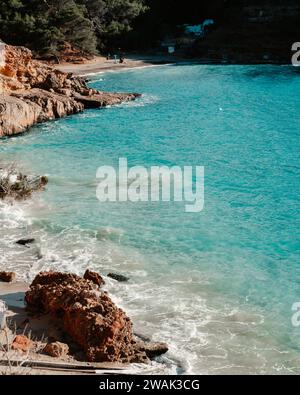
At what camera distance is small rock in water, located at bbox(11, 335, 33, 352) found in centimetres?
952

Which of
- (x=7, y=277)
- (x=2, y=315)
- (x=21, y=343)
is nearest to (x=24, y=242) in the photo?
(x=7, y=277)

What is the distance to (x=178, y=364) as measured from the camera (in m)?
10.3

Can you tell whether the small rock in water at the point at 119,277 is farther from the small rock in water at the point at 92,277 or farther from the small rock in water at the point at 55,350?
the small rock in water at the point at 55,350

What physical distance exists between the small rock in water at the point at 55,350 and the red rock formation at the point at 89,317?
→ 411 mm

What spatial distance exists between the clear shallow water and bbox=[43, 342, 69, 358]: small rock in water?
2029 millimetres

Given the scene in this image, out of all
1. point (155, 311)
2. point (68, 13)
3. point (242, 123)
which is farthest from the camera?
point (68, 13)

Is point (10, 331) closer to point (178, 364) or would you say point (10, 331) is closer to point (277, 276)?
point (178, 364)

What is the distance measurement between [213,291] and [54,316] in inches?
166

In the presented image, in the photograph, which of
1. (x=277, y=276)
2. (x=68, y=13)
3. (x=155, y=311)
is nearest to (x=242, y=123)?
(x=277, y=276)

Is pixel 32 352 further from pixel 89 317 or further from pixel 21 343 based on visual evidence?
pixel 89 317

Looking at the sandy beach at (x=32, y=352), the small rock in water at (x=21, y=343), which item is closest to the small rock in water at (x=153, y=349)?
the sandy beach at (x=32, y=352)

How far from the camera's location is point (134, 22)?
7319cm

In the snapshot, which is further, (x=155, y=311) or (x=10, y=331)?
(x=155, y=311)

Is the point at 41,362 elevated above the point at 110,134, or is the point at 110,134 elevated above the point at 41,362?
the point at 110,134
